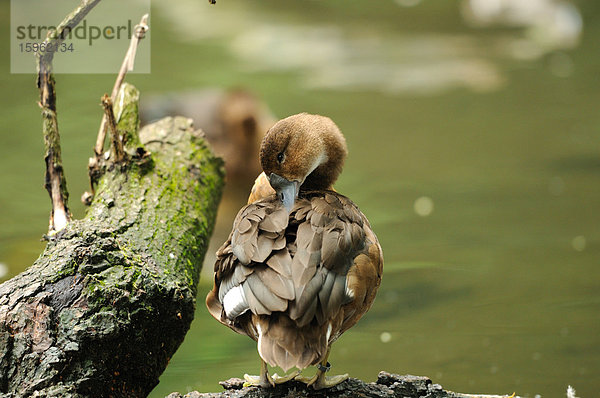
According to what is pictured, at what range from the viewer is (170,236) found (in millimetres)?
3408

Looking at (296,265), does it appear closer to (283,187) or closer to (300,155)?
(283,187)

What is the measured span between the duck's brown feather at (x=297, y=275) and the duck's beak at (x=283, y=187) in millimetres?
43

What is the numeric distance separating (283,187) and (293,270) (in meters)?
0.57

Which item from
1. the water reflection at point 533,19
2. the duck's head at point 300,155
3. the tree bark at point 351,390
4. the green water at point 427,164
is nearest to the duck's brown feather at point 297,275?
the duck's head at point 300,155

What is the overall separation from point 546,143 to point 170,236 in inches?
216

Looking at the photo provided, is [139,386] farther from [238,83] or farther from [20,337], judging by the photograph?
[238,83]

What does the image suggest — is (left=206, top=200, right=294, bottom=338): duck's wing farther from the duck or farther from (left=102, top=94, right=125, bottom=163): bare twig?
(left=102, top=94, right=125, bottom=163): bare twig

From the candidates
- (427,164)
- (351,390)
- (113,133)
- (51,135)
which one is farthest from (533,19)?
(351,390)

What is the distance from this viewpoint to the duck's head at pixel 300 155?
3160 millimetres

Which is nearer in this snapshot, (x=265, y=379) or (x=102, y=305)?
(x=102, y=305)

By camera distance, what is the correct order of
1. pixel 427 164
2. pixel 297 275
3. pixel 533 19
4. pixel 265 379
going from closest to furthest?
1. pixel 297 275
2. pixel 265 379
3. pixel 427 164
4. pixel 533 19

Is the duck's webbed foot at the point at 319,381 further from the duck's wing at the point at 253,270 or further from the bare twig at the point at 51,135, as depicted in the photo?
the bare twig at the point at 51,135

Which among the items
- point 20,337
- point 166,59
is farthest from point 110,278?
point 166,59

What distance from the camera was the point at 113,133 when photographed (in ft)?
12.3
